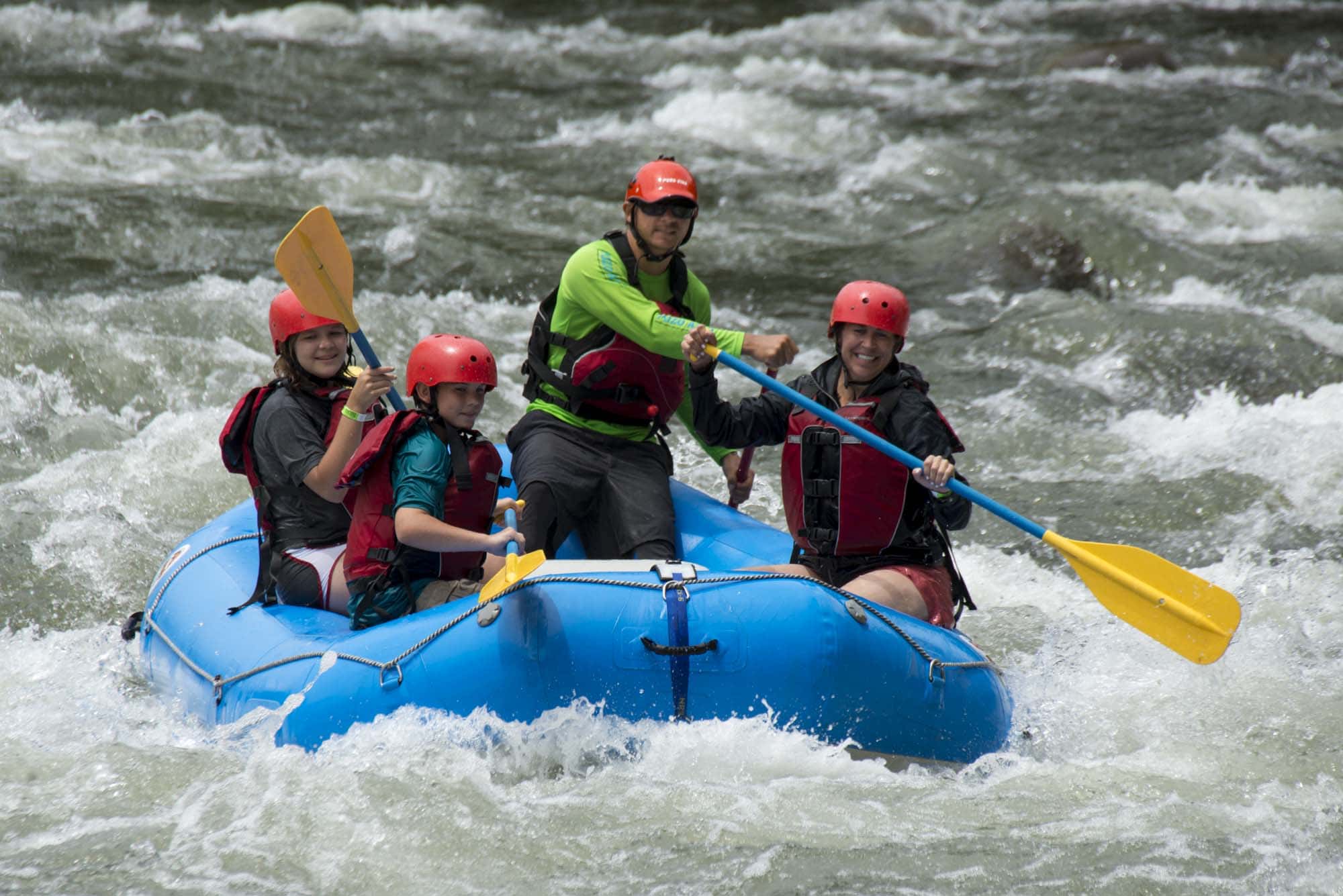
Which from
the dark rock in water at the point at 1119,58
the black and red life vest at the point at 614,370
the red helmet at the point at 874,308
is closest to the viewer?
the red helmet at the point at 874,308

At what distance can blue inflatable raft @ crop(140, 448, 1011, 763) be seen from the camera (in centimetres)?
349

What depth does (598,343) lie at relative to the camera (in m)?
4.55

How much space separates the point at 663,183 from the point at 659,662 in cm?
151

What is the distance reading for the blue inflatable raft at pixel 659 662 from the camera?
349 cm

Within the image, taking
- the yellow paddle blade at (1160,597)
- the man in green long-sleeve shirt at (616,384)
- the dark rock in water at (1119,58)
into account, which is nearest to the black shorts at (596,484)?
the man in green long-sleeve shirt at (616,384)

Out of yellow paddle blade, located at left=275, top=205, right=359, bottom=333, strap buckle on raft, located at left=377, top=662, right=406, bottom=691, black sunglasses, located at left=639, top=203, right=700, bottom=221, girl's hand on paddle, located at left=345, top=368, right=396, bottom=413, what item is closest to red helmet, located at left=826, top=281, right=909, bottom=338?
black sunglasses, located at left=639, top=203, right=700, bottom=221

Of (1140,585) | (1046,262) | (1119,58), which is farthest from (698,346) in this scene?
(1119,58)

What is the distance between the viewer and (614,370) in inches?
179

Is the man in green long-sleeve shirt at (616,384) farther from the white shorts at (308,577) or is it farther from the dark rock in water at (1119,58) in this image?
the dark rock in water at (1119,58)

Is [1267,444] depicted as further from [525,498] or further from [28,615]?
[28,615]

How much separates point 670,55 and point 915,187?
4242 millimetres

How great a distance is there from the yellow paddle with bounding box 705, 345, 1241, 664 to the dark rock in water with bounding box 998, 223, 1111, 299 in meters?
4.58

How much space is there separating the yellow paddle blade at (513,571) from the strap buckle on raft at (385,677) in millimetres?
259

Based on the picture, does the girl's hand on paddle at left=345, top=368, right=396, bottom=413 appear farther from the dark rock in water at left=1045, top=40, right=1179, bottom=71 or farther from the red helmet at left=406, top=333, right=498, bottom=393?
the dark rock in water at left=1045, top=40, right=1179, bottom=71
